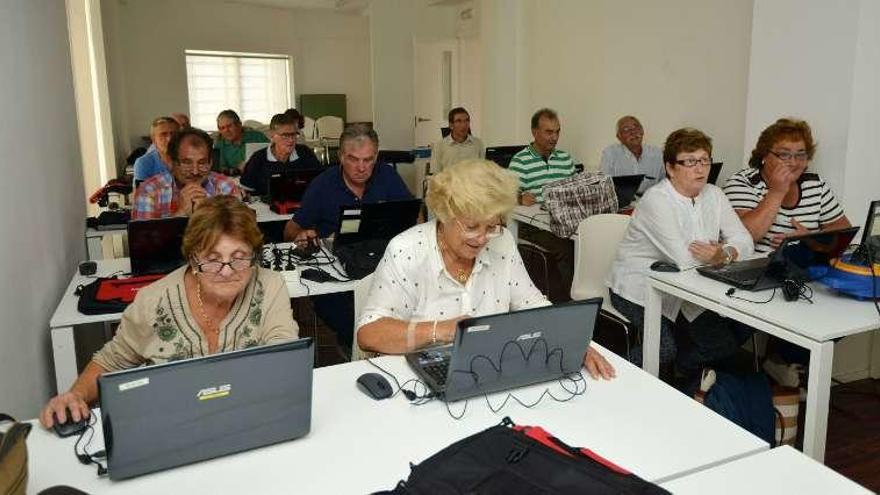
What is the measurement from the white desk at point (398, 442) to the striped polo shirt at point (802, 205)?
1978 millimetres

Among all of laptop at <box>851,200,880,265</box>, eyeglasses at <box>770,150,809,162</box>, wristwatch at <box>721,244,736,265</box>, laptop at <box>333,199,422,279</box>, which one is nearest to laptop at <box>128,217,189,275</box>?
laptop at <box>333,199,422,279</box>

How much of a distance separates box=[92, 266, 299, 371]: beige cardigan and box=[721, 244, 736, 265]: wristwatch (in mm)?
2063

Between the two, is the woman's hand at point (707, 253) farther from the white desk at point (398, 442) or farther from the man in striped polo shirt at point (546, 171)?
the man in striped polo shirt at point (546, 171)

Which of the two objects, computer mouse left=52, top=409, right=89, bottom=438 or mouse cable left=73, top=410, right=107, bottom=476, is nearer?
mouse cable left=73, top=410, right=107, bottom=476

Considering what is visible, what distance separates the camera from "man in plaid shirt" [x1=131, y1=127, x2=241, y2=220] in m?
3.63

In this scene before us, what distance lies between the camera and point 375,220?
3.23m

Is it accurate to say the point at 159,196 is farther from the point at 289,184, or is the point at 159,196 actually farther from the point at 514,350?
the point at 514,350

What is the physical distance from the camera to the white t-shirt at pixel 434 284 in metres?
2.24

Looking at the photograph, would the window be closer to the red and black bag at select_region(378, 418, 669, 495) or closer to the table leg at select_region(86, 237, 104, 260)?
the table leg at select_region(86, 237, 104, 260)

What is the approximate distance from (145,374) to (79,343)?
1.71 m

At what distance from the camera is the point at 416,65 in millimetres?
9516

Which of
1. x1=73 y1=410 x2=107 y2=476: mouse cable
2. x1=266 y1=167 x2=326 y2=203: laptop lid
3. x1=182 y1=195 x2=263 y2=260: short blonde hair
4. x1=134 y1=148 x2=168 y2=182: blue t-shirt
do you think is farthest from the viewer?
x1=134 y1=148 x2=168 y2=182: blue t-shirt

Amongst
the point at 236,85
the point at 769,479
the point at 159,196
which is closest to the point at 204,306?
the point at 769,479

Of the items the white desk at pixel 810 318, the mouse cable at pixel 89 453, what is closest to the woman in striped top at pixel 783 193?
the white desk at pixel 810 318
